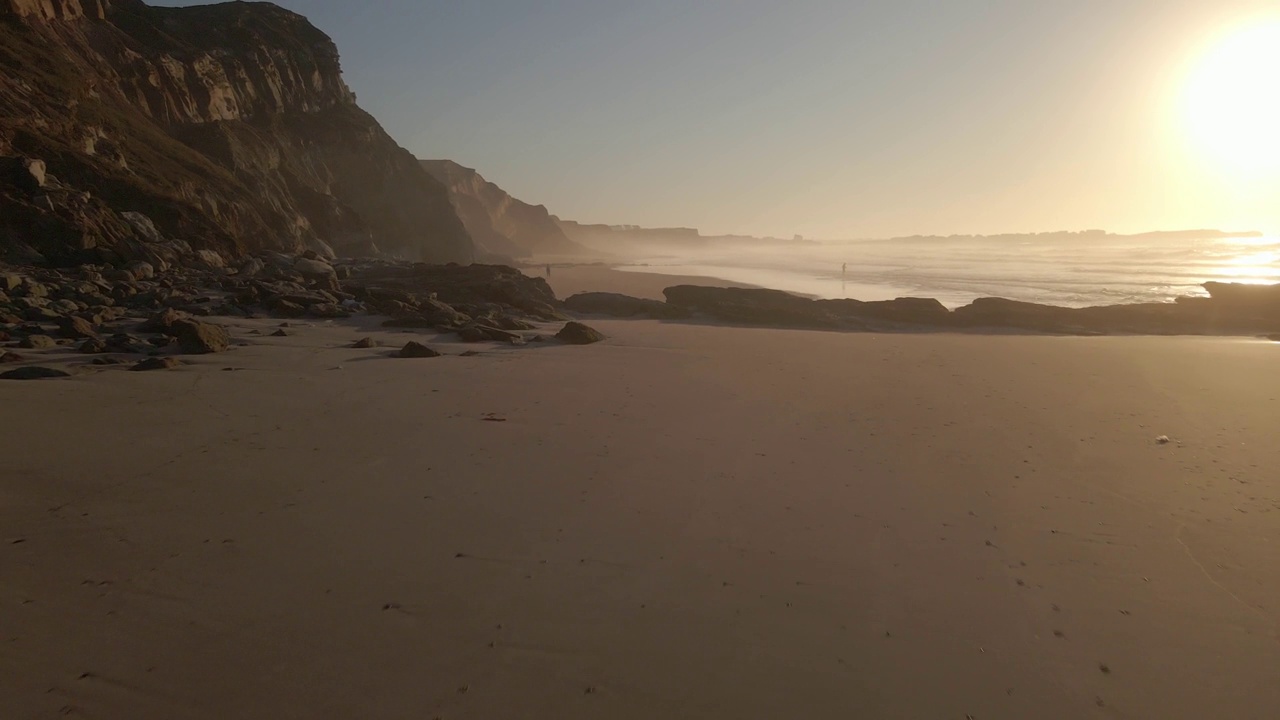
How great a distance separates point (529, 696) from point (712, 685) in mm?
834

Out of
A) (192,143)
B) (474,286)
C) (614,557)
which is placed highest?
(192,143)

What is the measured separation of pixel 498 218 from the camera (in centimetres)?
10738

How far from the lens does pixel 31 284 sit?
37.7 ft

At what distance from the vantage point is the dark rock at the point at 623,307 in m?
20.9

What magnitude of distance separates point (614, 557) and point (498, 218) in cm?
10858

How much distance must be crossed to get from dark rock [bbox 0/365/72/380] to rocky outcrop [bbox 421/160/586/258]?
77.1 metres

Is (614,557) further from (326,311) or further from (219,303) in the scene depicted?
(219,303)

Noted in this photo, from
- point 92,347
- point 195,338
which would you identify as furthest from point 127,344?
point 195,338

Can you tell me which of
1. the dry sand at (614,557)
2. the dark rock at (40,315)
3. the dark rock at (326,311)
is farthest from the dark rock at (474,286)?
the dry sand at (614,557)

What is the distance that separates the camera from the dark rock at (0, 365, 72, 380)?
6.95m

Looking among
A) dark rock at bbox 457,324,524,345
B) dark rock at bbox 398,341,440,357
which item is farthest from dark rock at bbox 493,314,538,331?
dark rock at bbox 398,341,440,357

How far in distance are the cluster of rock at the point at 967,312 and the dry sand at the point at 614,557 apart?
11.5m

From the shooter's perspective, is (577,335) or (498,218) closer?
(577,335)

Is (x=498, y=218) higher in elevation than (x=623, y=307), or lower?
higher
